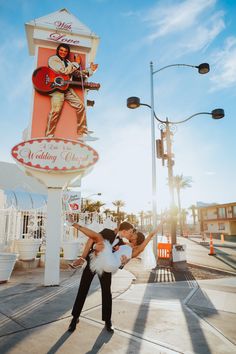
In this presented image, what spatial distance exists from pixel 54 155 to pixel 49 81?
3.07 metres

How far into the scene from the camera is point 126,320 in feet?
13.9

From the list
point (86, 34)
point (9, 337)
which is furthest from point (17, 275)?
point (86, 34)

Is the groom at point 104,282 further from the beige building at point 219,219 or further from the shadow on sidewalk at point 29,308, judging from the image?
the beige building at point 219,219

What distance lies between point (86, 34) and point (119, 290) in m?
8.89

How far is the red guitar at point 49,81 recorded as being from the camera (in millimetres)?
8586

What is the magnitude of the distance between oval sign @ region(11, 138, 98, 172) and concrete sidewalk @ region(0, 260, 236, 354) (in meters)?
3.20

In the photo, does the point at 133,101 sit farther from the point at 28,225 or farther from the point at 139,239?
the point at 139,239

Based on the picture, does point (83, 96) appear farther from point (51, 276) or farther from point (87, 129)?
point (51, 276)

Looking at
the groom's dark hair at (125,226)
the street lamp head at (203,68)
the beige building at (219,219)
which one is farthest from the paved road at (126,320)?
the beige building at (219,219)

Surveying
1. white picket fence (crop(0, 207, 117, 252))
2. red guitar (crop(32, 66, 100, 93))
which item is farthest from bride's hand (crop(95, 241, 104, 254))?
red guitar (crop(32, 66, 100, 93))

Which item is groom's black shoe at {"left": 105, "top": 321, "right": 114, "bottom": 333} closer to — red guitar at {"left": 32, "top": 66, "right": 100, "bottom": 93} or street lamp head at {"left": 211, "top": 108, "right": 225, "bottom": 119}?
red guitar at {"left": 32, "top": 66, "right": 100, "bottom": 93}

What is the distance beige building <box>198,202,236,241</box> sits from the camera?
45.7 meters

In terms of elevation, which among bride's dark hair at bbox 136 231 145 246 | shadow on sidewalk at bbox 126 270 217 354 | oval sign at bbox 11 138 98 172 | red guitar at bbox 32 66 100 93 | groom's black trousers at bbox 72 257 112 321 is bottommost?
shadow on sidewalk at bbox 126 270 217 354

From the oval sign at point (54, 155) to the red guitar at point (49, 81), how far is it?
2.45m
